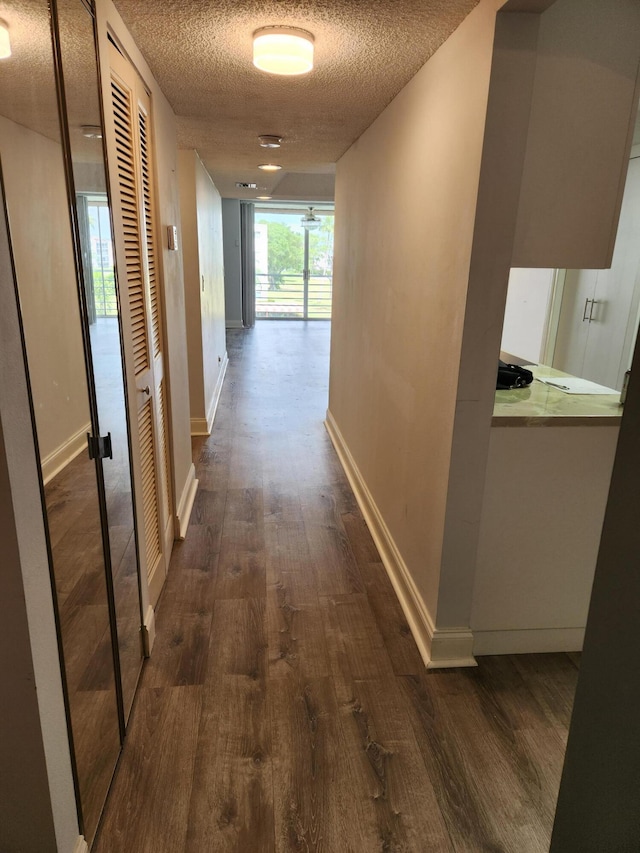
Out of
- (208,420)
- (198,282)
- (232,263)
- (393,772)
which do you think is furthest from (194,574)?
(232,263)

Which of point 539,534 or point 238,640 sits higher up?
point 539,534

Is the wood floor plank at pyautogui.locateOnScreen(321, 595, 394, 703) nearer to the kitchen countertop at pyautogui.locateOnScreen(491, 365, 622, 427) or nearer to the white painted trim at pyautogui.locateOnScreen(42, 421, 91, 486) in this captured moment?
the kitchen countertop at pyautogui.locateOnScreen(491, 365, 622, 427)

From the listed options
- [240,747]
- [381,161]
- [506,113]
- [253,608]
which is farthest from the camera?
[381,161]

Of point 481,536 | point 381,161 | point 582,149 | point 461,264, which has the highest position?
point 381,161

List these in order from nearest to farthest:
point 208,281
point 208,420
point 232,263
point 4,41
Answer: point 4,41, point 208,420, point 208,281, point 232,263

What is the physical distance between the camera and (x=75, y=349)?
1.32 m

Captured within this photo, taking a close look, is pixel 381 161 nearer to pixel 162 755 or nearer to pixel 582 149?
pixel 582 149

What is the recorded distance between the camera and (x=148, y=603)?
7.10 ft

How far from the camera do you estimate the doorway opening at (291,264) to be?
1140 centimetres

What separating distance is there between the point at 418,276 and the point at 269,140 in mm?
1772

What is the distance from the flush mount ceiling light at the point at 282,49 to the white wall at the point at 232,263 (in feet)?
28.8

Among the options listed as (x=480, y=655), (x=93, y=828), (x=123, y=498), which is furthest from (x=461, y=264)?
(x=93, y=828)

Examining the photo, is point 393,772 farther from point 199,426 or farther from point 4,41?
point 199,426

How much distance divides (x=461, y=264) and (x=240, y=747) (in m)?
1.70
